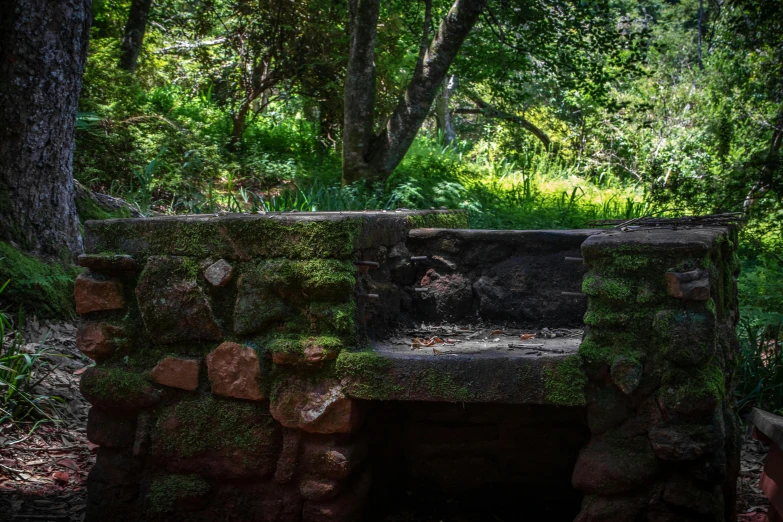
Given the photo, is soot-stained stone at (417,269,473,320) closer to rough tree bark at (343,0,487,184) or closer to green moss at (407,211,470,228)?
green moss at (407,211,470,228)

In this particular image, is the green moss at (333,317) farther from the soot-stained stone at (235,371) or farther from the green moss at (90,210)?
the green moss at (90,210)

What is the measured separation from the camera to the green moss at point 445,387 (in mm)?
2678

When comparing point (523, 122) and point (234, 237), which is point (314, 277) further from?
point (523, 122)

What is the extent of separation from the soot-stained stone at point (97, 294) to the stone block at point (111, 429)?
17.6 inches

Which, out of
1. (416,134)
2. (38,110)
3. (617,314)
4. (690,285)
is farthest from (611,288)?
(416,134)

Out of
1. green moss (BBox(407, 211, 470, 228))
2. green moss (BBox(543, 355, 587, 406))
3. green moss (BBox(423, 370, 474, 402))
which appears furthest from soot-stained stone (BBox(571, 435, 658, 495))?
green moss (BBox(407, 211, 470, 228))

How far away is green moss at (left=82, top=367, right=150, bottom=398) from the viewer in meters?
2.98

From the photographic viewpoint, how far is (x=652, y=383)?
254 centimetres

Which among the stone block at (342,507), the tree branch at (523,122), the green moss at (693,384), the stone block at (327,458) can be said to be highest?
the tree branch at (523,122)

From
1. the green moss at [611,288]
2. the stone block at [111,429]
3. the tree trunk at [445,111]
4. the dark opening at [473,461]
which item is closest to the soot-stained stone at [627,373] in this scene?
the green moss at [611,288]

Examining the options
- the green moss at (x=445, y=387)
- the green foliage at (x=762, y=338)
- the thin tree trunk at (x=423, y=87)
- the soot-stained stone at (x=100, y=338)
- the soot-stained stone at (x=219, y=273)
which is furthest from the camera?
the thin tree trunk at (x=423, y=87)

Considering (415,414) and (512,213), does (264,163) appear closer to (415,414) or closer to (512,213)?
(512,213)

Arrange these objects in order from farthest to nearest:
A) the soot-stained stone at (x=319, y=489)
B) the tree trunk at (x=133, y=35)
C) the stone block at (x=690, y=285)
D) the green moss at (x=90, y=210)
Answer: the tree trunk at (x=133, y=35)
the green moss at (x=90, y=210)
the soot-stained stone at (x=319, y=489)
the stone block at (x=690, y=285)

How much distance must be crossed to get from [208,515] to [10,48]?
333 cm
